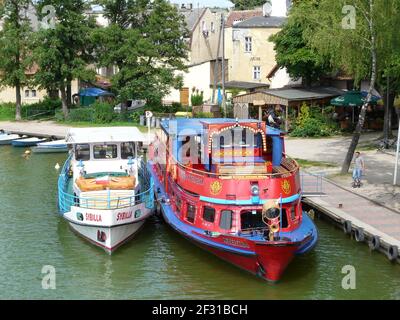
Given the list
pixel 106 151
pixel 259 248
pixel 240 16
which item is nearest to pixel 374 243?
pixel 259 248

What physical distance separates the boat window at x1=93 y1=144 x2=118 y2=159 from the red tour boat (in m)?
2.80

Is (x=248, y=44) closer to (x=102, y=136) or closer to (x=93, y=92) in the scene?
(x=93, y=92)

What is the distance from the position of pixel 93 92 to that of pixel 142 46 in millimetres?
12694

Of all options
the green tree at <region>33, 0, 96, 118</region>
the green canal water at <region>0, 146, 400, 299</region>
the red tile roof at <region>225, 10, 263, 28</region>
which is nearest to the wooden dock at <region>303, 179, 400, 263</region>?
the green canal water at <region>0, 146, 400, 299</region>

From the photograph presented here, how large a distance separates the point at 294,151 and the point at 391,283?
896 inches

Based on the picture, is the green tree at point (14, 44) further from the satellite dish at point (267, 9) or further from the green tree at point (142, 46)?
the satellite dish at point (267, 9)

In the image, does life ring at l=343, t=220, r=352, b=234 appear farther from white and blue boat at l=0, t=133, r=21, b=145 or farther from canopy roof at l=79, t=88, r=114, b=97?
canopy roof at l=79, t=88, r=114, b=97

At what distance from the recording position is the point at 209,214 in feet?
75.6

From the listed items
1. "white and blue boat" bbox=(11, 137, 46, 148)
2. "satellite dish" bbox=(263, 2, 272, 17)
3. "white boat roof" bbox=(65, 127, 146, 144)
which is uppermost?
"satellite dish" bbox=(263, 2, 272, 17)

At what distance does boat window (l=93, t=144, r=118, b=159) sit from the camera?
28.9 meters

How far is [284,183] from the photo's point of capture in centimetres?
2266

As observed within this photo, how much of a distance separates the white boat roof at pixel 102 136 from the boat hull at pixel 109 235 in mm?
4422
